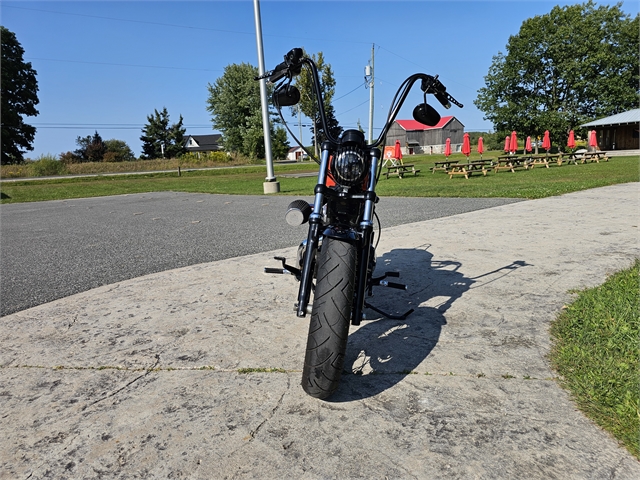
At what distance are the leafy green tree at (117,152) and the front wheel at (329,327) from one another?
70562 mm

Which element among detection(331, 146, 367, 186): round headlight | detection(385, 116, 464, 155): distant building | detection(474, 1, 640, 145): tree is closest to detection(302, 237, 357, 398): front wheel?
detection(331, 146, 367, 186): round headlight

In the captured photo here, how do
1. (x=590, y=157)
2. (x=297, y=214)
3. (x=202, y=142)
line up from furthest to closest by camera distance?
1. (x=202, y=142)
2. (x=590, y=157)
3. (x=297, y=214)

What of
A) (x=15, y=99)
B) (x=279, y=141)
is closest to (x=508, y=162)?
(x=279, y=141)

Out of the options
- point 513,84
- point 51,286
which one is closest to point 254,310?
point 51,286

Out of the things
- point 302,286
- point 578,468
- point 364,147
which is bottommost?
point 578,468

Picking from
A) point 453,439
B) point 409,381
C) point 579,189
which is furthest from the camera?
point 579,189

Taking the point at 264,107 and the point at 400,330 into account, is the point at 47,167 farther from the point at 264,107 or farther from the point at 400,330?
the point at 400,330

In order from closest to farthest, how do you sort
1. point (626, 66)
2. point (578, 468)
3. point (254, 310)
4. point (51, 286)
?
point (578, 468), point (254, 310), point (51, 286), point (626, 66)

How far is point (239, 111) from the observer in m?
64.4

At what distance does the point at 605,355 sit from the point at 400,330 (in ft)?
3.99

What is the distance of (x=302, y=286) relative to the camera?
8.30 ft

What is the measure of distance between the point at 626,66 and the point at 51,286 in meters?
55.8

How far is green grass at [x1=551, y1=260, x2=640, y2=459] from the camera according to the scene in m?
2.05

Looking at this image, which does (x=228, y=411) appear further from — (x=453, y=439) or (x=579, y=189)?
(x=579, y=189)
